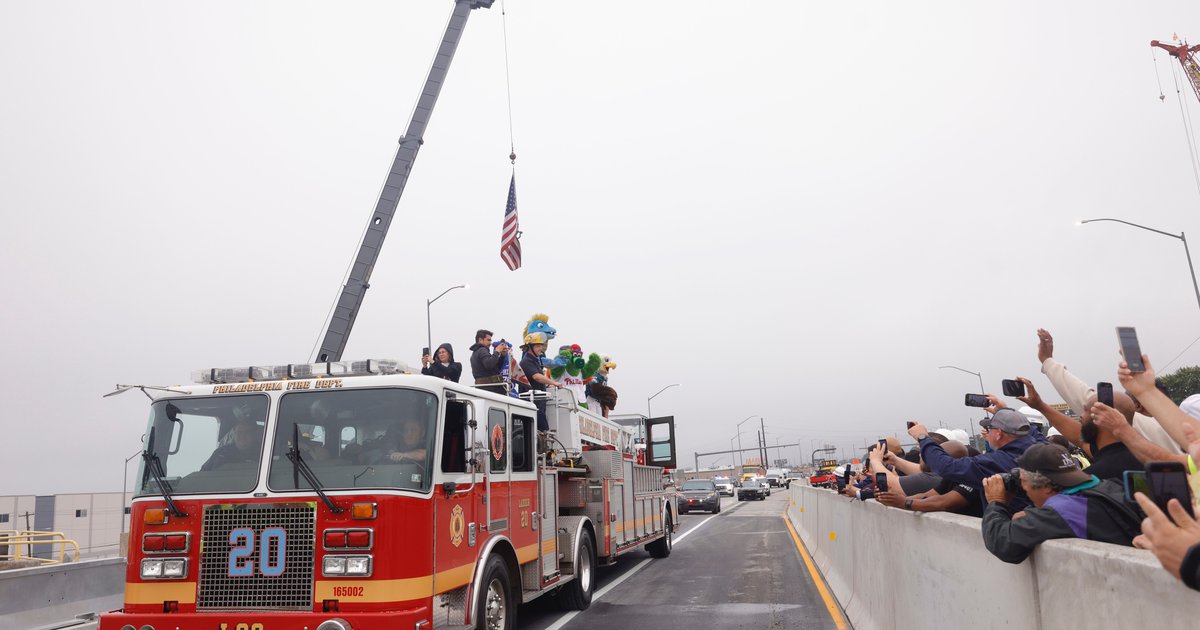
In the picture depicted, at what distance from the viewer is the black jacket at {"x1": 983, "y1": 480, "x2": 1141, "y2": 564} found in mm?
3342

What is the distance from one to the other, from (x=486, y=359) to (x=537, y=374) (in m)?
1.07

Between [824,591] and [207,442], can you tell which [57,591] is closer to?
[207,442]

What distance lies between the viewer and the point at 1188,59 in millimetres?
52656

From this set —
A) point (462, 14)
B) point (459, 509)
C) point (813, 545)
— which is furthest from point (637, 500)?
point (462, 14)

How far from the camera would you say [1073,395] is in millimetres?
5320

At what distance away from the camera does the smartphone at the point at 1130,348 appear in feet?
11.7

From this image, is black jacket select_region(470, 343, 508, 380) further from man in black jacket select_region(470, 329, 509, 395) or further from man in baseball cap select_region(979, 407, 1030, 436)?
man in baseball cap select_region(979, 407, 1030, 436)

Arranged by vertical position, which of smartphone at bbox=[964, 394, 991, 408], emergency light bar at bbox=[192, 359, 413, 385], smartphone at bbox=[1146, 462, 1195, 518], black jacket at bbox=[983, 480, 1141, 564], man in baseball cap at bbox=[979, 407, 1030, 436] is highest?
emergency light bar at bbox=[192, 359, 413, 385]

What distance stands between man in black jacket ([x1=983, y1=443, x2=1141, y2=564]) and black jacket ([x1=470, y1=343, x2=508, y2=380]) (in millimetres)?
6767

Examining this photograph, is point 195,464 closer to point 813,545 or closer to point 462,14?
point 813,545

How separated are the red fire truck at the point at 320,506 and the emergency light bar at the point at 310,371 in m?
0.01

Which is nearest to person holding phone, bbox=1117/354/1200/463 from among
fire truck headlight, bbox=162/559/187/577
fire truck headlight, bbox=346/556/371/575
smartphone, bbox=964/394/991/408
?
smartphone, bbox=964/394/991/408

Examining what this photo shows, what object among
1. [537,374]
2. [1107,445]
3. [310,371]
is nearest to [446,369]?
[537,374]

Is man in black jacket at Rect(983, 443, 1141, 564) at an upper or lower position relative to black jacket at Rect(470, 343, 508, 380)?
lower
